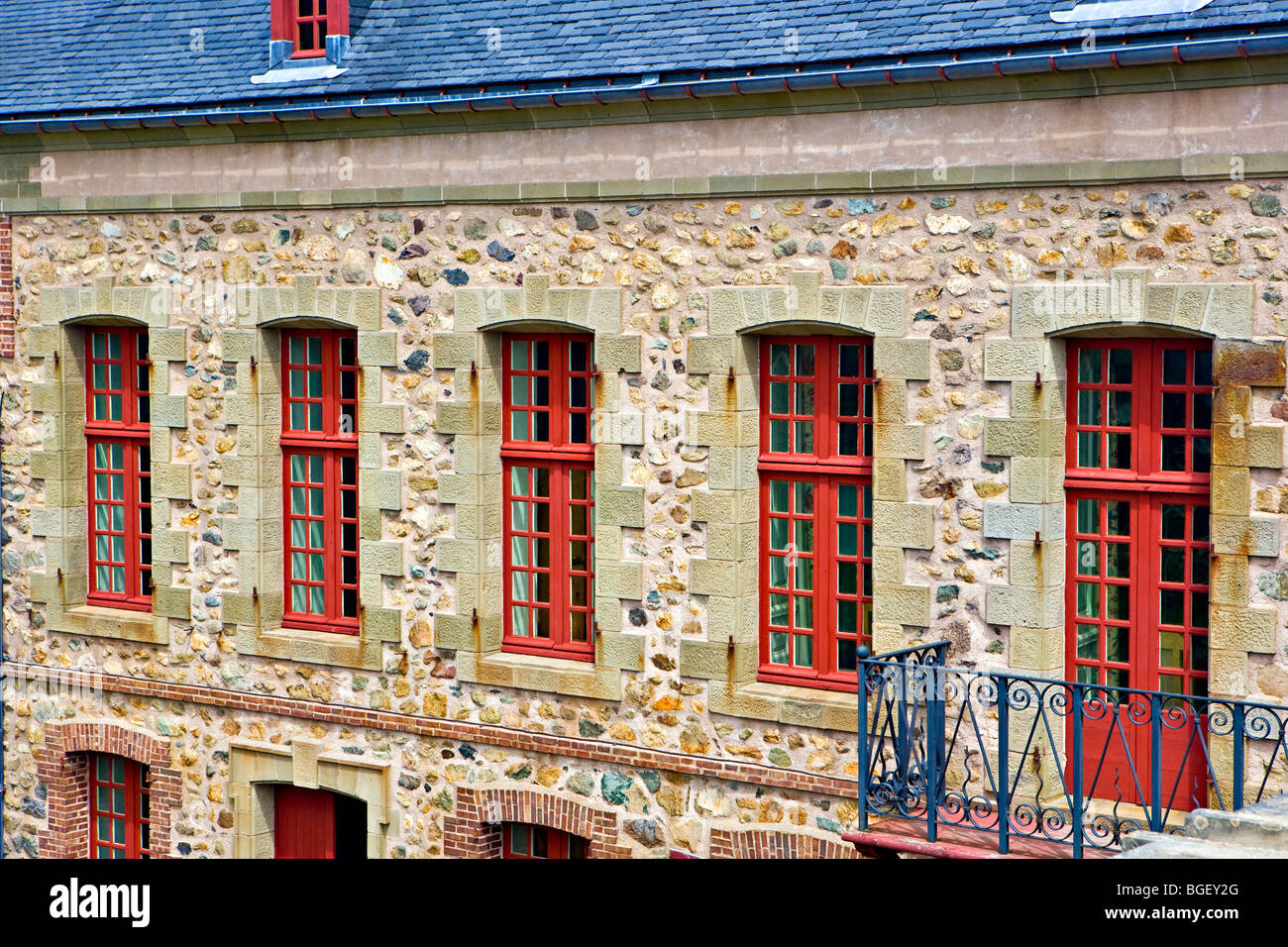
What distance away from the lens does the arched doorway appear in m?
14.1

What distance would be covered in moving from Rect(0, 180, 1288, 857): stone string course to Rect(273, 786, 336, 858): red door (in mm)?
501

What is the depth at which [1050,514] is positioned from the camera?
10953 millimetres

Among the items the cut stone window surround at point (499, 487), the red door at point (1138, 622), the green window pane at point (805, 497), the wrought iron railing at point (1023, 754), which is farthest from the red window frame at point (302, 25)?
the red door at point (1138, 622)

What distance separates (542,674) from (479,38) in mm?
4343

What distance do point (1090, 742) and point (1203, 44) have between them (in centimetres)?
402

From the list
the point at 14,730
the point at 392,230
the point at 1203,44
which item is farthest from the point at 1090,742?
the point at 14,730

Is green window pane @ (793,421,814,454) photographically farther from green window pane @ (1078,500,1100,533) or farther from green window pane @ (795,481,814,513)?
green window pane @ (1078,500,1100,533)

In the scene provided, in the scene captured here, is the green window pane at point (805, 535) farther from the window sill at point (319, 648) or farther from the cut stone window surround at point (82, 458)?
the cut stone window surround at point (82, 458)

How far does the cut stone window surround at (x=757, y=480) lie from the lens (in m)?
11.3

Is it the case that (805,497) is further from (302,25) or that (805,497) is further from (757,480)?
(302,25)

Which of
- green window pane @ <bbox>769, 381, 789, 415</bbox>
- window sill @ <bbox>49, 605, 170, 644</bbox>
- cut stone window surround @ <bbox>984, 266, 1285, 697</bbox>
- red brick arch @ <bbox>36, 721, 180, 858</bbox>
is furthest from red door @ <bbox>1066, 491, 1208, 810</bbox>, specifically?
red brick arch @ <bbox>36, 721, 180, 858</bbox>

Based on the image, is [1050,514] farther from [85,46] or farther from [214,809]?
[85,46]

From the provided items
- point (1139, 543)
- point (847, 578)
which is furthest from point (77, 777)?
point (1139, 543)

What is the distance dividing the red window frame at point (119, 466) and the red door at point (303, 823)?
1.97 meters
